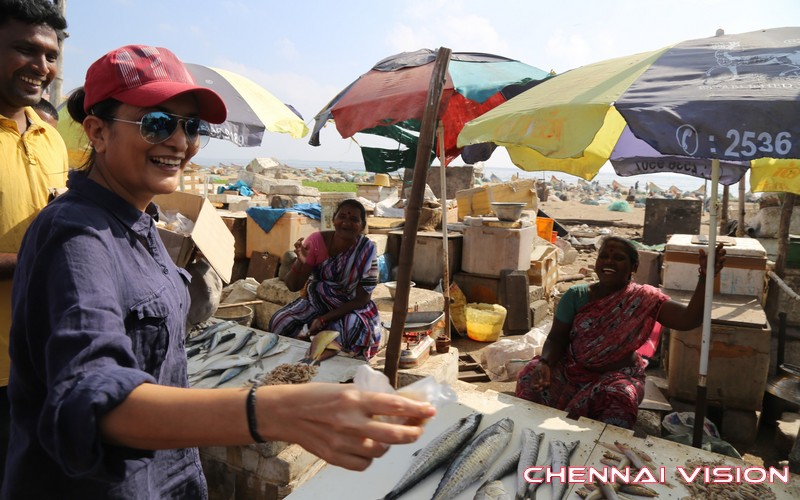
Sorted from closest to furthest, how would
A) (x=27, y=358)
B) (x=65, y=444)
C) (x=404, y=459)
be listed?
(x=65, y=444)
(x=27, y=358)
(x=404, y=459)

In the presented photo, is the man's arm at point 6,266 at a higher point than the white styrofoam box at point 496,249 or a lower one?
higher

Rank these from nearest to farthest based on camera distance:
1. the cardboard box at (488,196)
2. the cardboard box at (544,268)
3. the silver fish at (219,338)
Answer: the silver fish at (219,338)
the cardboard box at (544,268)
the cardboard box at (488,196)

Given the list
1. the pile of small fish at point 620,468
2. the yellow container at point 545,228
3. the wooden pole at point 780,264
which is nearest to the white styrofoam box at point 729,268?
the wooden pole at point 780,264

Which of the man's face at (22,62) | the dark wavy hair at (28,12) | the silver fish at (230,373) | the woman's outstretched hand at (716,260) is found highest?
the dark wavy hair at (28,12)

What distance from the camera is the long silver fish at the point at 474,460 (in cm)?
223

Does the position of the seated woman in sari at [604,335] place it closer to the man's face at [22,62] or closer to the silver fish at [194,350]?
the silver fish at [194,350]

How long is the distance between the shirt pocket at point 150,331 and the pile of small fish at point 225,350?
2.75 meters

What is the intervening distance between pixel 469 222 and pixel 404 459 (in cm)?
569

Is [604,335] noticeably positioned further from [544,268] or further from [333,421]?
[544,268]

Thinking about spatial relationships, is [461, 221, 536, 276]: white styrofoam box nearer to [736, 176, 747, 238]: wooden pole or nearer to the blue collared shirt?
[736, 176, 747, 238]: wooden pole

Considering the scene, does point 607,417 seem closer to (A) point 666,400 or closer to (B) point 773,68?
(A) point 666,400

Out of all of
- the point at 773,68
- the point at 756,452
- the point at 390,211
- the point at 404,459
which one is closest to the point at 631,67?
the point at 773,68

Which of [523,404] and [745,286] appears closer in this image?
[523,404]

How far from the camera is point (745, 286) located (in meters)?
5.11
